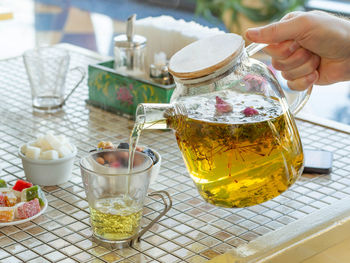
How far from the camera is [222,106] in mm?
879

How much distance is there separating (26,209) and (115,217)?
150 mm

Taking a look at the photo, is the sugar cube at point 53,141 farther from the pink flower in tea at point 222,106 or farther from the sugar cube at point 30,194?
the pink flower in tea at point 222,106

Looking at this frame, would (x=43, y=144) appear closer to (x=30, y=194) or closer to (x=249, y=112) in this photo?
(x=30, y=194)

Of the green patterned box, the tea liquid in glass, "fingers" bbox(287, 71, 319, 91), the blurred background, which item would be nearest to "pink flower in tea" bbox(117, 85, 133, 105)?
the green patterned box

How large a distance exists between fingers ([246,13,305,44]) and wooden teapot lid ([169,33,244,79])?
74 millimetres

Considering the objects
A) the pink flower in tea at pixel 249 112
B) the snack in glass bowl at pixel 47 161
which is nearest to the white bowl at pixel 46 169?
the snack in glass bowl at pixel 47 161

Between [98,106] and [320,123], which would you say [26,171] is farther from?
[320,123]

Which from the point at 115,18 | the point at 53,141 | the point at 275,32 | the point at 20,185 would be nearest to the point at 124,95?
the point at 53,141

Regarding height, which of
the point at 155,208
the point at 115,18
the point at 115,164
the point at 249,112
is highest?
the point at 249,112

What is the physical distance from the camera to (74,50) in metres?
1.92

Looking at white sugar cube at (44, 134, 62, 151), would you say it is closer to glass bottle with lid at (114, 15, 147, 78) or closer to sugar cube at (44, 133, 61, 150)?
sugar cube at (44, 133, 61, 150)

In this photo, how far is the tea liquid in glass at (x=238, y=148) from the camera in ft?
2.79

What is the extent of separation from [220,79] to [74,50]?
1135mm

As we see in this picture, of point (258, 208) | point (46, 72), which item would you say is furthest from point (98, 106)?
point (258, 208)
